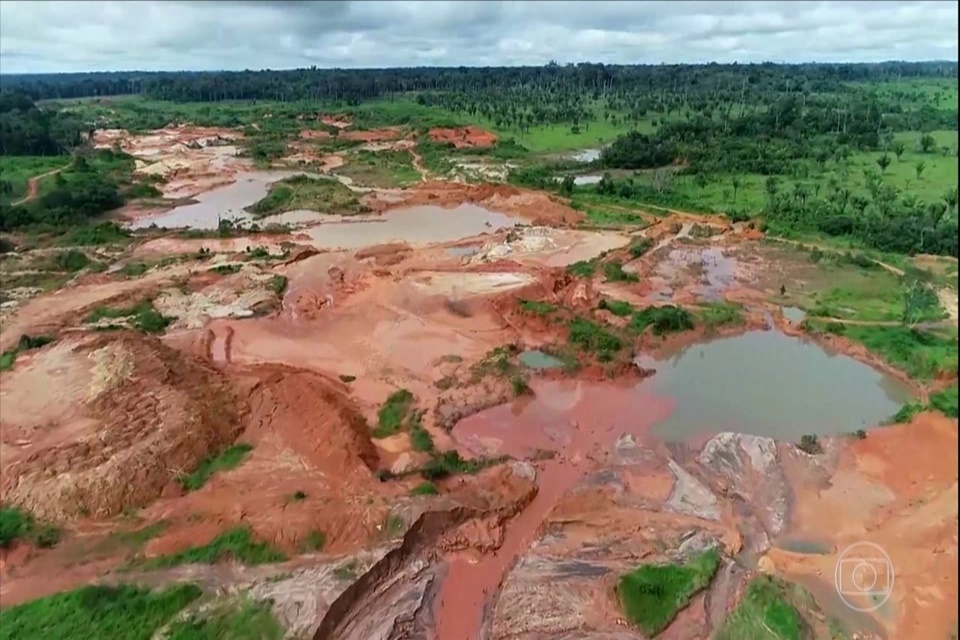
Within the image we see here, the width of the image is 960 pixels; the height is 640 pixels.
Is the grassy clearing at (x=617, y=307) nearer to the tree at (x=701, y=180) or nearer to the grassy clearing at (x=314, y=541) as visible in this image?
the grassy clearing at (x=314, y=541)

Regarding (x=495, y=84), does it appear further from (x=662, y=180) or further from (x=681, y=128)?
(x=662, y=180)

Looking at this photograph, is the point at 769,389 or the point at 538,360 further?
the point at 538,360

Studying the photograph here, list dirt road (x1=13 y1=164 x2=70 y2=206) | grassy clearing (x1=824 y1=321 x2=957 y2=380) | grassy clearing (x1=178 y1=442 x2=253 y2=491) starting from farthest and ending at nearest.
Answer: dirt road (x1=13 y1=164 x2=70 y2=206), grassy clearing (x1=824 y1=321 x2=957 y2=380), grassy clearing (x1=178 y1=442 x2=253 y2=491)

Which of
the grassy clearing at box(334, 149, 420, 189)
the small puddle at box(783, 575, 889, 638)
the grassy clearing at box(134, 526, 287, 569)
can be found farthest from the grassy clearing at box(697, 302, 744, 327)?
the grassy clearing at box(334, 149, 420, 189)

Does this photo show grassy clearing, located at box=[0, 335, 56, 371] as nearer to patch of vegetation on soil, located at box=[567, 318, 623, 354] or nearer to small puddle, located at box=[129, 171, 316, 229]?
patch of vegetation on soil, located at box=[567, 318, 623, 354]

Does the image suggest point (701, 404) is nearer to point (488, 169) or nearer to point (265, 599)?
point (265, 599)

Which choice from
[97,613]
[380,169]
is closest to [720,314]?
[97,613]
